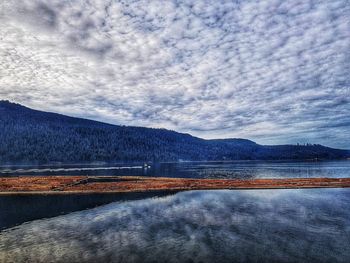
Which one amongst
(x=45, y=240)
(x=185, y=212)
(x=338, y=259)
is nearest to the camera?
(x=338, y=259)

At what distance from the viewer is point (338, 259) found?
21.1 meters

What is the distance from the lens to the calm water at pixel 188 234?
22141 mm

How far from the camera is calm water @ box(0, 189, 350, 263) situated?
22141mm

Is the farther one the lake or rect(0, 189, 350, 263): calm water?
the lake

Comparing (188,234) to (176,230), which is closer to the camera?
(188,234)

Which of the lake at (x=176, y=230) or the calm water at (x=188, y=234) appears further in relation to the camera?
the lake at (x=176, y=230)

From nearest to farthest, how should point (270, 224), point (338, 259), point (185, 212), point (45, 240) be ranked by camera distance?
point (338, 259) < point (45, 240) < point (270, 224) < point (185, 212)

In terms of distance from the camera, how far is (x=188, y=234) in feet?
91.5

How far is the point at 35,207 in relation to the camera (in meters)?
43.8

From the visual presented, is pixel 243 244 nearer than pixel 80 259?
No

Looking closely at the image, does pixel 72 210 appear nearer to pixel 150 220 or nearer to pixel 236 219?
pixel 150 220

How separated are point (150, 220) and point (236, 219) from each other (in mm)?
10254

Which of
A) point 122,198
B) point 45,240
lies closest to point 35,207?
point 122,198

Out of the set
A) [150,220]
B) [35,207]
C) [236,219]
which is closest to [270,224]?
[236,219]
